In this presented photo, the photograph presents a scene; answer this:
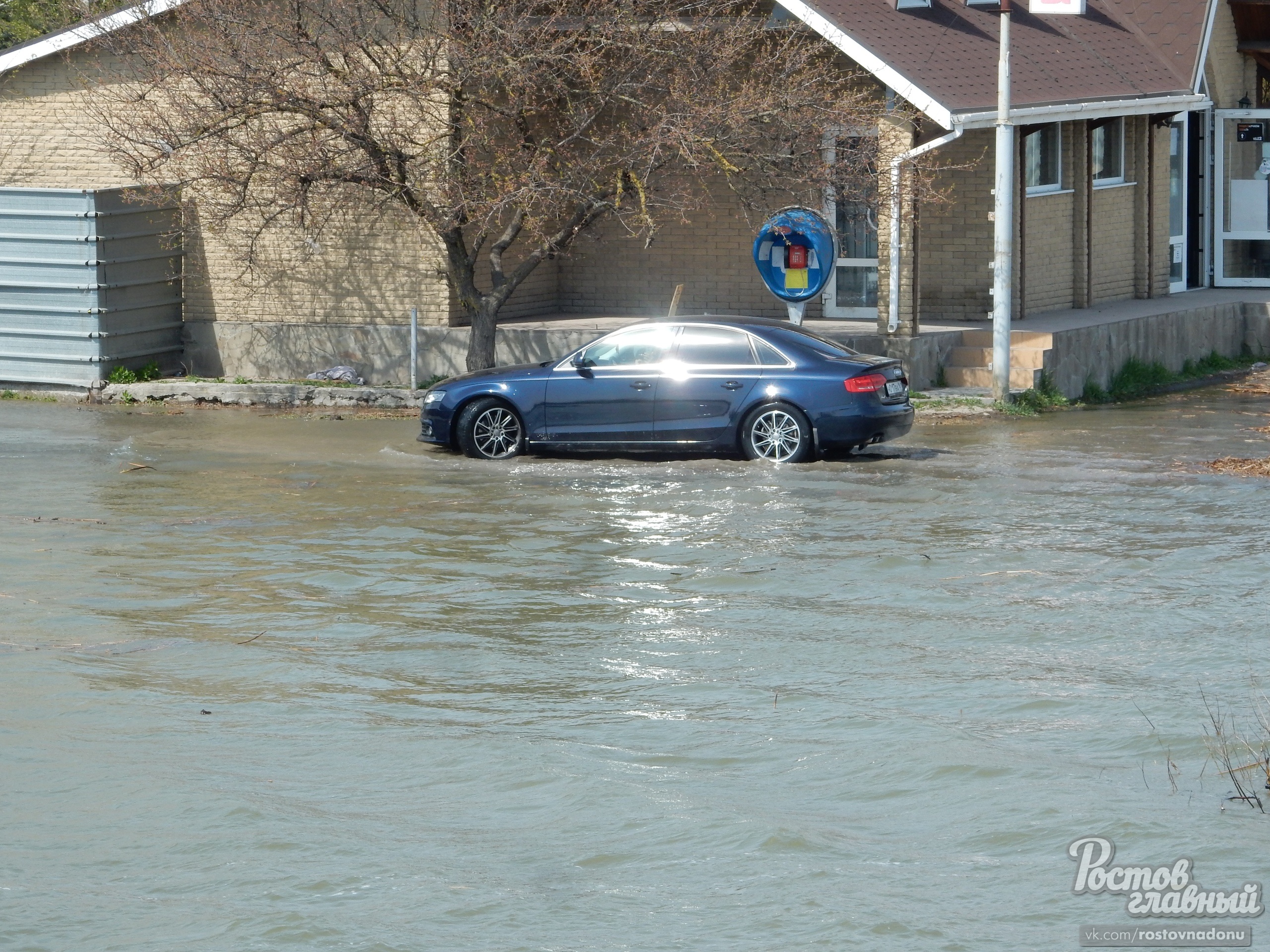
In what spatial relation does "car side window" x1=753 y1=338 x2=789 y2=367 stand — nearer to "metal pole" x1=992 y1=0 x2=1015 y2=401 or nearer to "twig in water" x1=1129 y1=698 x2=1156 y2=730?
"metal pole" x1=992 y1=0 x2=1015 y2=401

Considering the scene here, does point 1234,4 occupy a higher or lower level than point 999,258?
higher

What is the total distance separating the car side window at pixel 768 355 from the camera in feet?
51.3

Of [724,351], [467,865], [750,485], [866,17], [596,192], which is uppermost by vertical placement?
[866,17]

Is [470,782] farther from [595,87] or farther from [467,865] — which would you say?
[595,87]

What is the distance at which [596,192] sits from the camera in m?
19.0

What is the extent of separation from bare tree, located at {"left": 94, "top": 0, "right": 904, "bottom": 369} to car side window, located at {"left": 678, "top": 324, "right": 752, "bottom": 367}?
2444 mm

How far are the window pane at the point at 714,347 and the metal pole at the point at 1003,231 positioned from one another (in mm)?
4357

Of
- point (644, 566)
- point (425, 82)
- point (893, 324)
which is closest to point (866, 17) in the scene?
point (893, 324)

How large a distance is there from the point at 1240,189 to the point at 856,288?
8478mm

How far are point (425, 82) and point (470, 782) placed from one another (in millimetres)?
12332

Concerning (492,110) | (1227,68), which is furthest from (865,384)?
(1227,68)

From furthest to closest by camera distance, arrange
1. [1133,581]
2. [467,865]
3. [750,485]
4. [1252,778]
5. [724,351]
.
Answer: [724,351] → [750,485] → [1133,581] → [1252,778] → [467,865]

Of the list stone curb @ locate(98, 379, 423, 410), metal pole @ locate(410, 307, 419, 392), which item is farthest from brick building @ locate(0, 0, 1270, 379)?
stone curb @ locate(98, 379, 423, 410)

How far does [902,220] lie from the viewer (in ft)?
66.5
